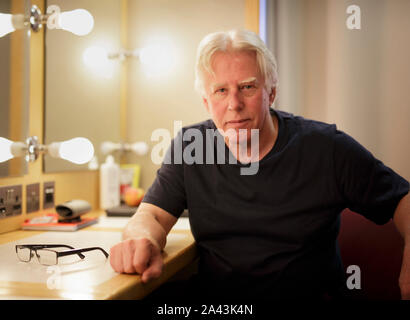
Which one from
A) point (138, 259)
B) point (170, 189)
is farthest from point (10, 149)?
point (138, 259)

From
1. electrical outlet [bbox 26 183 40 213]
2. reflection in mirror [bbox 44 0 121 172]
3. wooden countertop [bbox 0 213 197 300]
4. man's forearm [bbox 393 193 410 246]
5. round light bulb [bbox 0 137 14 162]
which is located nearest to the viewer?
wooden countertop [bbox 0 213 197 300]

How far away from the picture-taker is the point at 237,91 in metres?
0.92

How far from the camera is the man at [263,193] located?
0.88 m

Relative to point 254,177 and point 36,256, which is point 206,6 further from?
point 36,256

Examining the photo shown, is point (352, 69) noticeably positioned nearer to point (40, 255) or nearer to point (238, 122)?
point (238, 122)

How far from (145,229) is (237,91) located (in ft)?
1.34

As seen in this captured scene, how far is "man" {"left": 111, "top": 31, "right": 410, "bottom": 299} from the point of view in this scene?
0.88m

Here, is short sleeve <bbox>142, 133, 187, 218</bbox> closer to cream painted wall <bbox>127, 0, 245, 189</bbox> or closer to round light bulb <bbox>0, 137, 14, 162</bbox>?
round light bulb <bbox>0, 137, 14, 162</bbox>

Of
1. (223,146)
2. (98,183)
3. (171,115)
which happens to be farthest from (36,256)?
(171,115)

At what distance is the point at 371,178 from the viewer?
0.88m

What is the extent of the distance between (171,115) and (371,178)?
0.87 m

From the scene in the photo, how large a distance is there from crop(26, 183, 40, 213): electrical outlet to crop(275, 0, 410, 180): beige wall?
842 mm

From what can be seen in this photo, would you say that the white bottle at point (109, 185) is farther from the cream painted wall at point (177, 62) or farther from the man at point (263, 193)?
the man at point (263, 193)

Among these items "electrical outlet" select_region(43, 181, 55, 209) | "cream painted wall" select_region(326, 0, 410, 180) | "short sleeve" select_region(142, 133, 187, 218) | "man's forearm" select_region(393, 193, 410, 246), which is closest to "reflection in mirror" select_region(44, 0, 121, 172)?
"electrical outlet" select_region(43, 181, 55, 209)
